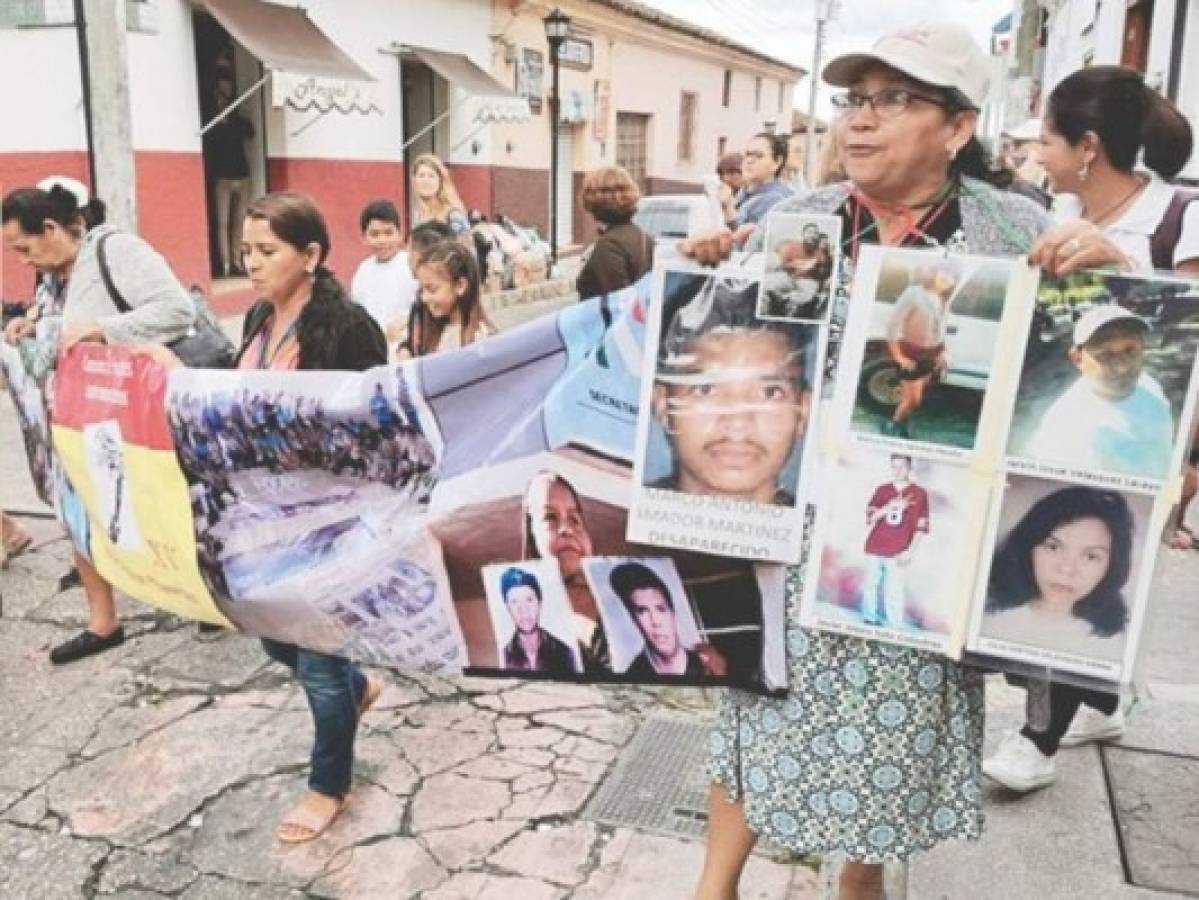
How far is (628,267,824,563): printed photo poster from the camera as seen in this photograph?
1.89 meters

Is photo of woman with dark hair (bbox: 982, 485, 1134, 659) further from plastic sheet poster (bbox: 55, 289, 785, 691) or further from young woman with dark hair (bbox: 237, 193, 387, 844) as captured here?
young woman with dark hair (bbox: 237, 193, 387, 844)

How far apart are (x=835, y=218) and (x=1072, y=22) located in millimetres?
18316

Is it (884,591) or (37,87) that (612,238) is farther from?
(37,87)

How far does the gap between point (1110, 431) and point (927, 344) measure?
0.29m

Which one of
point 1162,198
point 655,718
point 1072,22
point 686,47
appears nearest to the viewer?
point 1162,198

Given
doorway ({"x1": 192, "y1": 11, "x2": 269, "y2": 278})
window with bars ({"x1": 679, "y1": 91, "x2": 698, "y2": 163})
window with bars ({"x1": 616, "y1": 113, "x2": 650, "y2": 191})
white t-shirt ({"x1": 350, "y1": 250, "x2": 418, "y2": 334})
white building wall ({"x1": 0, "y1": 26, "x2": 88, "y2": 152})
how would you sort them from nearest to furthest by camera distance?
1. white t-shirt ({"x1": 350, "y1": 250, "x2": 418, "y2": 334})
2. white building wall ({"x1": 0, "y1": 26, "x2": 88, "y2": 152})
3. doorway ({"x1": 192, "y1": 11, "x2": 269, "y2": 278})
4. window with bars ({"x1": 616, "y1": 113, "x2": 650, "y2": 191})
5. window with bars ({"x1": 679, "y1": 91, "x2": 698, "y2": 163})

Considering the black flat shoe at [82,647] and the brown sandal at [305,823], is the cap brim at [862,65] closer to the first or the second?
the brown sandal at [305,823]

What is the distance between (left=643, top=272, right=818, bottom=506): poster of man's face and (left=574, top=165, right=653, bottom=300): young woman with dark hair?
3.63 m

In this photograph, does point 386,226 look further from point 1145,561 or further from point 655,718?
point 1145,561

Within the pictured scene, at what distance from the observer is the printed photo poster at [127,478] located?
2.76 m

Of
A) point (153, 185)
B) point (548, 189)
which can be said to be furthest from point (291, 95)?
point (548, 189)

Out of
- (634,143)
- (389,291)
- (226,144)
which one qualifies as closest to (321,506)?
(389,291)

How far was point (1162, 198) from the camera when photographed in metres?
2.80

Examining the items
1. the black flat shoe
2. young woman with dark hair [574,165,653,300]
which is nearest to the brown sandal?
the black flat shoe
